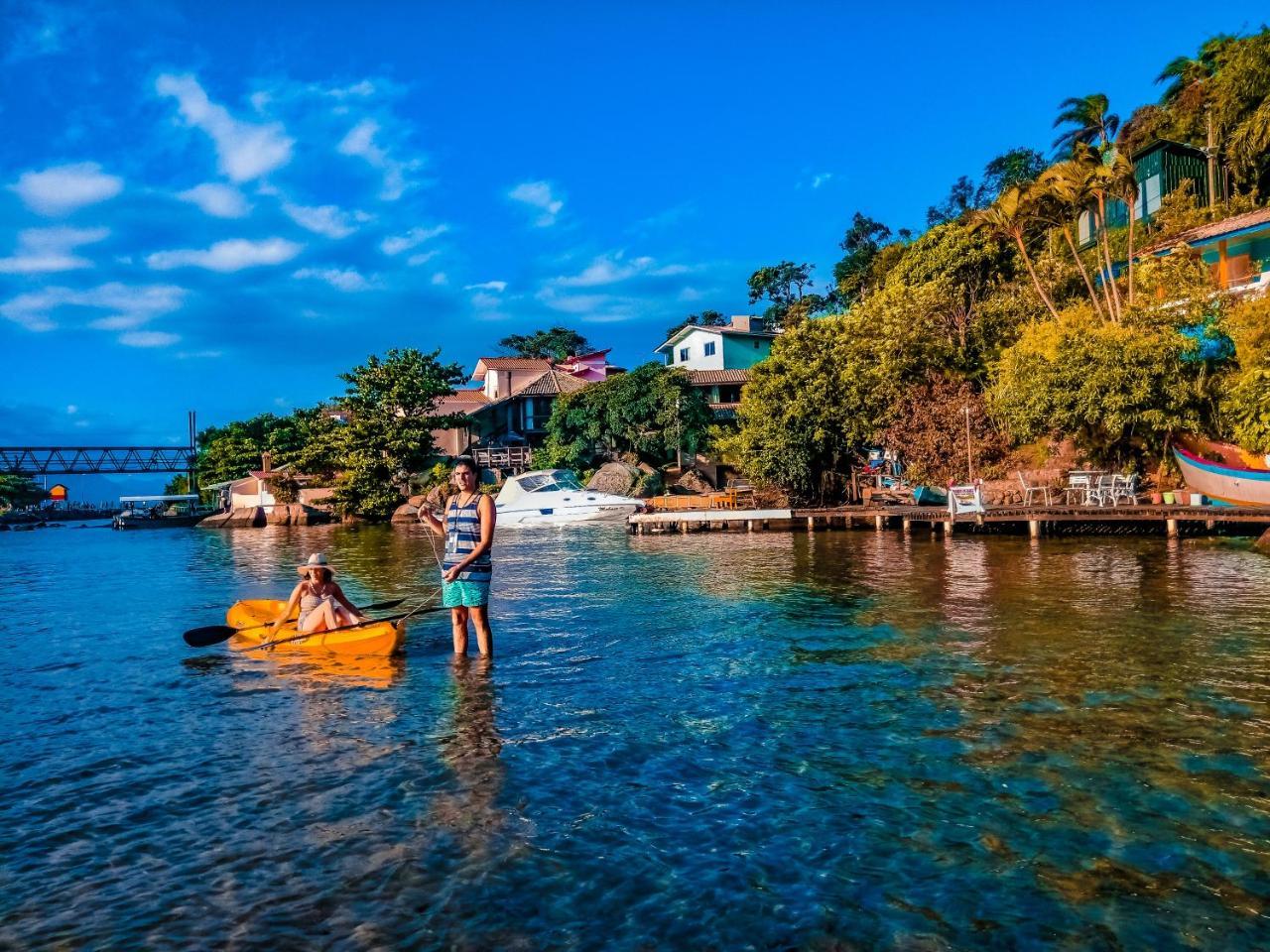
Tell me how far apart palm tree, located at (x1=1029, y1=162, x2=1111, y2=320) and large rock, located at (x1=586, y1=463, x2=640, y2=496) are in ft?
89.1

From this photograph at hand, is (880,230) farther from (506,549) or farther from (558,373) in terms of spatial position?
(506,549)

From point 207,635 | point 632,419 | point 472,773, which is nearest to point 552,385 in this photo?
point 632,419

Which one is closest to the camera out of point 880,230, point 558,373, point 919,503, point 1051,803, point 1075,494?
point 1051,803

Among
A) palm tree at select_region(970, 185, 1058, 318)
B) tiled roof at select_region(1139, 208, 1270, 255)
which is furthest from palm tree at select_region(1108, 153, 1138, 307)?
tiled roof at select_region(1139, 208, 1270, 255)

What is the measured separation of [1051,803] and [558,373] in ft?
216

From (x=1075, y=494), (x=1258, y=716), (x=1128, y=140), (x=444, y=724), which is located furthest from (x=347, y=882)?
(x=1128, y=140)

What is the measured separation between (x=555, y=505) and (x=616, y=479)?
34.3 feet

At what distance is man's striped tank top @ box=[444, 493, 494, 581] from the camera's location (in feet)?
35.9

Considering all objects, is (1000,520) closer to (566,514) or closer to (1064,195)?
(1064,195)

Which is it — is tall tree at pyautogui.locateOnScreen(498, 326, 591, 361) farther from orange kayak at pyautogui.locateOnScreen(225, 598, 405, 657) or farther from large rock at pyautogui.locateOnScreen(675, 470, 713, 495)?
orange kayak at pyautogui.locateOnScreen(225, 598, 405, 657)

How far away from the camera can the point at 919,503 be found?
3716 centimetres

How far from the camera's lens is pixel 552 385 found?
69.5 m

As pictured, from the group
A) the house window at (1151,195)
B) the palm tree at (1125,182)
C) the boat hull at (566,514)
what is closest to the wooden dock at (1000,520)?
the boat hull at (566,514)

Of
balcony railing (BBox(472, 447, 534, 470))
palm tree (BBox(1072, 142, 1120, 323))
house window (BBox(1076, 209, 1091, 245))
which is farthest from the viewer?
balcony railing (BBox(472, 447, 534, 470))
